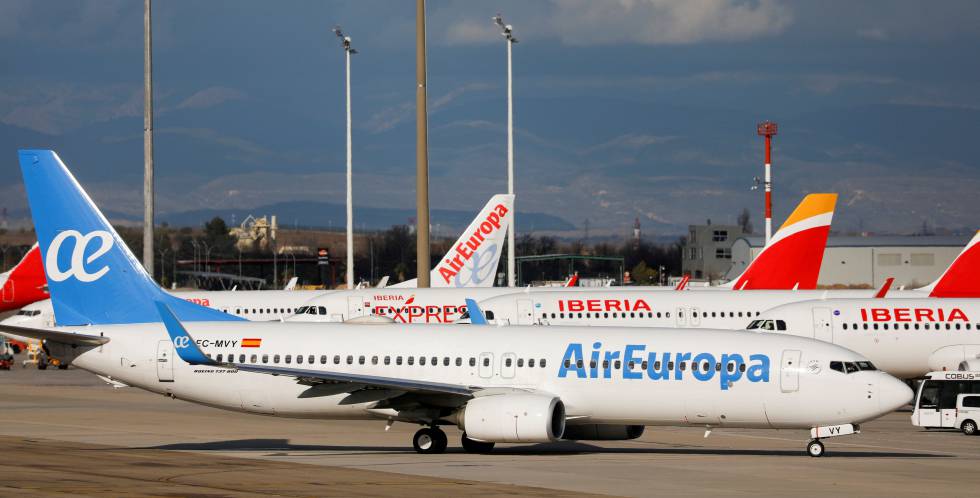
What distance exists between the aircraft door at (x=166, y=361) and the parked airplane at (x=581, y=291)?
16.0 meters

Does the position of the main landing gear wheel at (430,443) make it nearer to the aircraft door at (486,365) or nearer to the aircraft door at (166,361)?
the aircraft door at (486,365)

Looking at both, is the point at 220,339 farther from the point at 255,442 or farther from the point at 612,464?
the point at 612,464

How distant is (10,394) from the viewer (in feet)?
198


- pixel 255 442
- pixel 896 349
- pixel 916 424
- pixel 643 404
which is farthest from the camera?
pixel 896 349

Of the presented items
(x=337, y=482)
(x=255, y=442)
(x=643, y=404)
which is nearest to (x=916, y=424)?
(x=643, y=404)

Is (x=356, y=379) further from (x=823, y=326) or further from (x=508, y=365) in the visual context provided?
(x=823, y=326)

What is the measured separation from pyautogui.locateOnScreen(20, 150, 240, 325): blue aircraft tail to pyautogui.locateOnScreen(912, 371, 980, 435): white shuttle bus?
979 inches

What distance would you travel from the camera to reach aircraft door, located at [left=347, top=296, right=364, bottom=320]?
6316cm

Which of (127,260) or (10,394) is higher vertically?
(127,260)

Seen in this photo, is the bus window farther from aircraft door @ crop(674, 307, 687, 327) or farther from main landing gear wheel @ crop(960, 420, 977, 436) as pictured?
aircraft door @ crop(674, 307, 687, 327)

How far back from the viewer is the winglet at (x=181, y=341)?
33281 millimetres

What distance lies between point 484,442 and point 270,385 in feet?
18.9

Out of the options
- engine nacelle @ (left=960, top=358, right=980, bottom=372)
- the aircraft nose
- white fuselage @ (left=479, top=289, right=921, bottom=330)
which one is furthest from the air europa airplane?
white fuselage @ (left=479, top=289, right=921, bottom=330)

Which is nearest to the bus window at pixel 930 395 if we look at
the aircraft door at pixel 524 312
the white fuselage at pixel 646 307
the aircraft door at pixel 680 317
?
the white fuselage at pixel 646 307
